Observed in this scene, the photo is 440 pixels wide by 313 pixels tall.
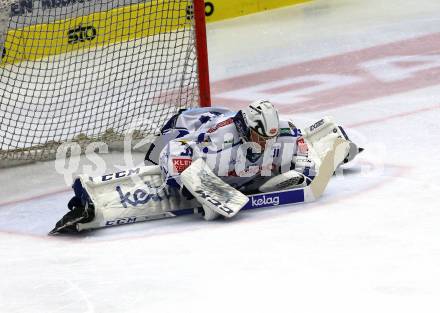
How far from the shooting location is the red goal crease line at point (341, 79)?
8211 millimetres

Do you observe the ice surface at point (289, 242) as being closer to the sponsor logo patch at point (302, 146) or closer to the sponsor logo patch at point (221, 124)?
the sponsor logo patch at point (302, 146)

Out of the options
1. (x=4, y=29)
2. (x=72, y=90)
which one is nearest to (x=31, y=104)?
(x=72, y=90)

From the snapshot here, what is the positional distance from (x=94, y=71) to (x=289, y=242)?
→ 322 centimetres

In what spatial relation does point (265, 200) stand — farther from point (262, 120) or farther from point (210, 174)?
point (262, 120)

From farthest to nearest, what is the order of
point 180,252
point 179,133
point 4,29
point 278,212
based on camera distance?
point 4,29
point 179,133
point 278,212
point 180,252

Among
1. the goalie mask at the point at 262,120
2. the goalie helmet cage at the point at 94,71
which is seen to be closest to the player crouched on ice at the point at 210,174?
the goalie mask at the point at 262,120

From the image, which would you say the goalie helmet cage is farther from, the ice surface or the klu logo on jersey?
the klu logo on jersey

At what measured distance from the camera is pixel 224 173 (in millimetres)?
5859

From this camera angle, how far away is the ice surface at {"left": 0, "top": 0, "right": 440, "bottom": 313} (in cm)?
457

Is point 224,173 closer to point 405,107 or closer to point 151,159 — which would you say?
point 151,159

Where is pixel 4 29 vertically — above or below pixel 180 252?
above

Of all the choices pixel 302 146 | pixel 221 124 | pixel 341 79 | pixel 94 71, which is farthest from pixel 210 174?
pixel 341 79

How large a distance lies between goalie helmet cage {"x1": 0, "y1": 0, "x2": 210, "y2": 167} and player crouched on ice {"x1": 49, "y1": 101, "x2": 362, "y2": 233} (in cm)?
128

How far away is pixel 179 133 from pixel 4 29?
139 cm
